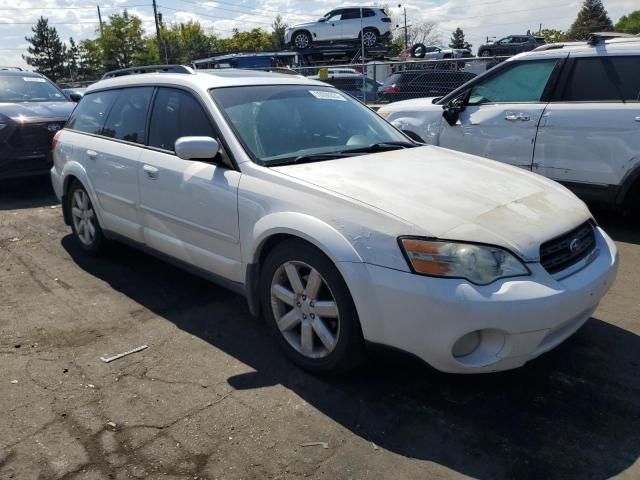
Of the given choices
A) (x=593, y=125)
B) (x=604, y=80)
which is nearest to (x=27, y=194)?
(x=593, y=125)

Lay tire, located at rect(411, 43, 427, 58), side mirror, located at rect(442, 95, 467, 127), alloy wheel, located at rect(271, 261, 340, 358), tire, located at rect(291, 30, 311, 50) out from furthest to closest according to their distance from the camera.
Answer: tire, located at rect(291, 30, 311, 50), tire, located at rect(411, 43, 427, 58), side mirror, located at rect(442, 95, 467, 127), alloy wheel, located at rect(271, 261, 340, 358)

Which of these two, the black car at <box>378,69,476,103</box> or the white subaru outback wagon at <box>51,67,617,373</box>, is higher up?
the black car at <box>378,69,476,103</box>

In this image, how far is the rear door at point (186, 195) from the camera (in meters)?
3.56

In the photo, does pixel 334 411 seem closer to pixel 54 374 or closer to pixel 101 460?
pixel 101 460

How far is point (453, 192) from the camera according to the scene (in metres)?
3.15

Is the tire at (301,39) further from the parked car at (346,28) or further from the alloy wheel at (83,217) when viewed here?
the alloy wheel at (83,217)

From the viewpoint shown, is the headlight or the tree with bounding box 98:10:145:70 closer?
the headlight

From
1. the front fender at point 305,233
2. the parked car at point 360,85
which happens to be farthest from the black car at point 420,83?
the front fender at point 305,233

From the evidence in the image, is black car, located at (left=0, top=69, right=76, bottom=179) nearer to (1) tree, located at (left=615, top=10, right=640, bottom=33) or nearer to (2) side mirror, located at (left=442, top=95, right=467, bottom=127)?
(2) side mirror, located at (left=442, top=95, right=467, bottom=127)

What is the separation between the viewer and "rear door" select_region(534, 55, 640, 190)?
5324 millimetres

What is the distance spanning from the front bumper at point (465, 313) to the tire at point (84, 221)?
3162 millimetres

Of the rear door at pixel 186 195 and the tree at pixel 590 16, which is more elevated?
the tree at pixel 590 16

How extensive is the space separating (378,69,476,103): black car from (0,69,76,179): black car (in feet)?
25.9

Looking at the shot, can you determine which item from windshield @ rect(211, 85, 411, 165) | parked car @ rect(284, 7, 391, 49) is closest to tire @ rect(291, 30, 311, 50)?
parked car @ rect(284, 7, 391, 49)
